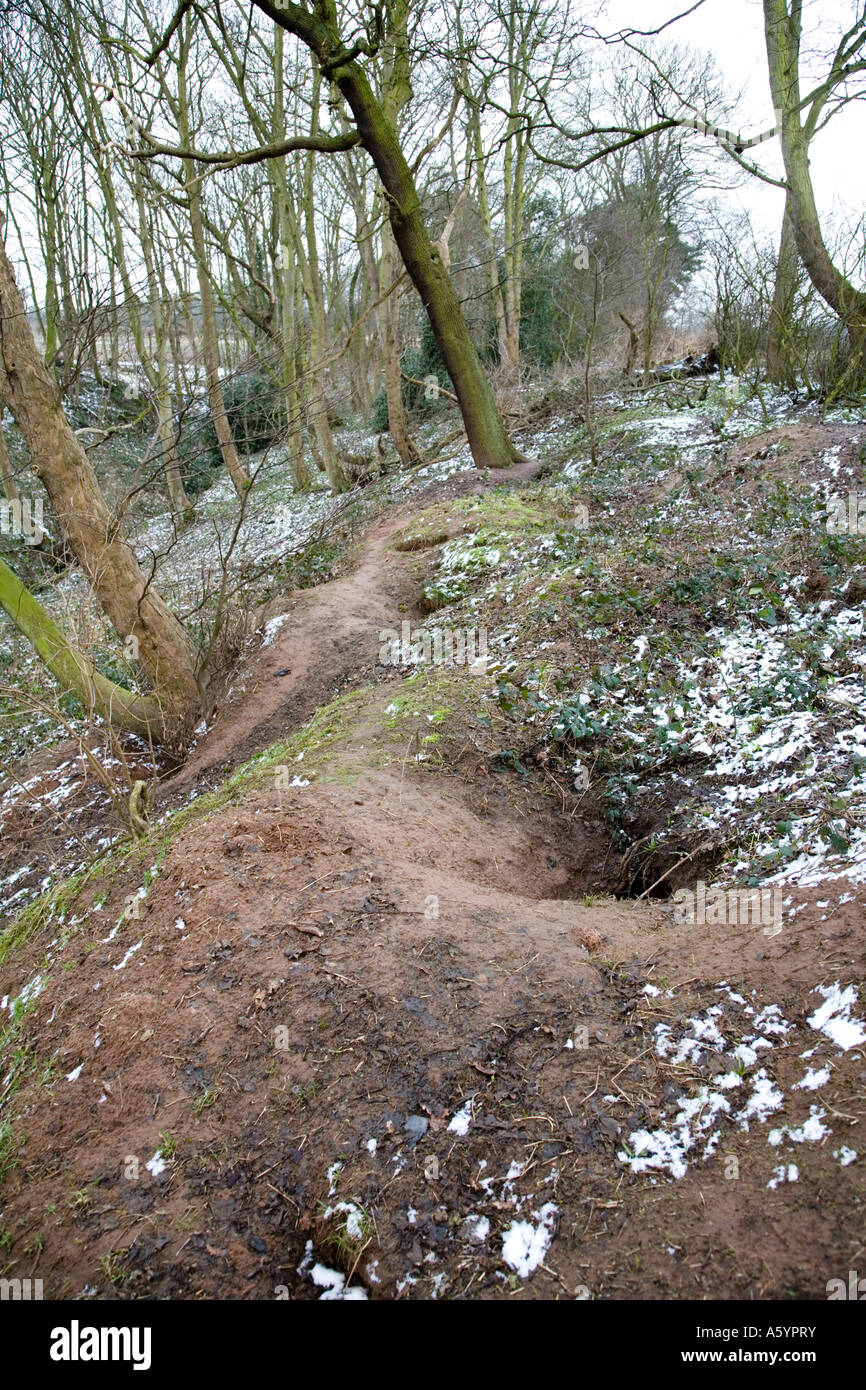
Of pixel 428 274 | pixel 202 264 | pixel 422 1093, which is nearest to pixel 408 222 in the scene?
pixel 428 274

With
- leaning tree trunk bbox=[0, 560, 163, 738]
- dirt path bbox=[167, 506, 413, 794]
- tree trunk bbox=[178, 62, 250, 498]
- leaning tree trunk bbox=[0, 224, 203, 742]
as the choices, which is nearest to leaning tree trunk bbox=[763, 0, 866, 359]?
dirt path bbox=[167, 506, 413, 794]

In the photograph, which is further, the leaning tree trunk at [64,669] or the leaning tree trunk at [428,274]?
the leaning tree trunk at [428,274]

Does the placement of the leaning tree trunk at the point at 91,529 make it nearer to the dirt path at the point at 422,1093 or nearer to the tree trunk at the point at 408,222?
the dirt path at the point at 422,1093

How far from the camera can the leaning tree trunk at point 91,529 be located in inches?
251

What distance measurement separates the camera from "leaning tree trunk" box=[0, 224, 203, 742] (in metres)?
6.38

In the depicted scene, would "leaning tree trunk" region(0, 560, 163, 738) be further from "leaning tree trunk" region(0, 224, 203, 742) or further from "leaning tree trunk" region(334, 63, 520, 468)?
"leaning tree trunk" region(334, 63, 520, 468)

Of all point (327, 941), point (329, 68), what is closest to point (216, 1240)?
point (327, 941)

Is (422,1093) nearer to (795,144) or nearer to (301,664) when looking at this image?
(301,664)

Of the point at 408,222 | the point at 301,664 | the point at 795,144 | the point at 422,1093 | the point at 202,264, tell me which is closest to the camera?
the point at 422,1093

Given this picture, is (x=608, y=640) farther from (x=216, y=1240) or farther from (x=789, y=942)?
(x=216, y=1240)

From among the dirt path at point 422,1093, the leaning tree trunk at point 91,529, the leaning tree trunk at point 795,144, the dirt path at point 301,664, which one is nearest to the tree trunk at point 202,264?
the dirt path at point 301,664

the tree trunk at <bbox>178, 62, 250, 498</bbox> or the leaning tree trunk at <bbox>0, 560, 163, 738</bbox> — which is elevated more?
the tree trunk at <bbox>178, 62, 250, 498</bbox>

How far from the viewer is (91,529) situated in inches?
266
